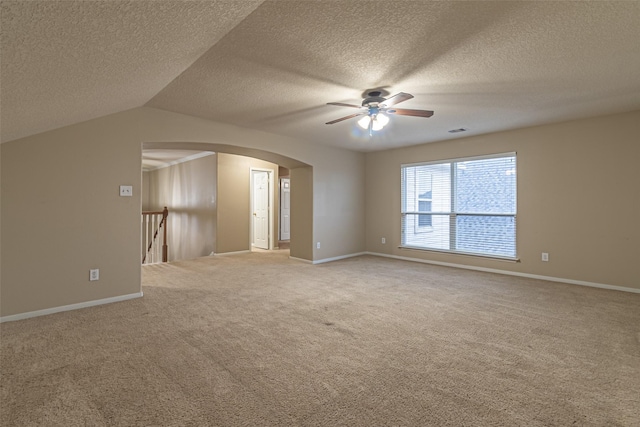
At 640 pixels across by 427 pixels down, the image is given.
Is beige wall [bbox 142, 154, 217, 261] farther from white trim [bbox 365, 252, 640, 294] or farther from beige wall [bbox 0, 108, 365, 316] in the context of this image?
white trim [bbox 365, 252, 640, 294]

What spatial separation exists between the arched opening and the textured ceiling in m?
2.13

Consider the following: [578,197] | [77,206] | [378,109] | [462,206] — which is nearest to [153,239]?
[77,206]

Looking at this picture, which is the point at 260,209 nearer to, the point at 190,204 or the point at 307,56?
the point at 190,204

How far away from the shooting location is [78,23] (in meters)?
1.35

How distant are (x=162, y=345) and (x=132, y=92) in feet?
7.77

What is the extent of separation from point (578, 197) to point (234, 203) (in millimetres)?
6537

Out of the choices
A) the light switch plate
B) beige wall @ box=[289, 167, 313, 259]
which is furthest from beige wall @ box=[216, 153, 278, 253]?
the light switch plate

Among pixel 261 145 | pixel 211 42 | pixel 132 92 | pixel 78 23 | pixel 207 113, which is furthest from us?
pixel 261 145

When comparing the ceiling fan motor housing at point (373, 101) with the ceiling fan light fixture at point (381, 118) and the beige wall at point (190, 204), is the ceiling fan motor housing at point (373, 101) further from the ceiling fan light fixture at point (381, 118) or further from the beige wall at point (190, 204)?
the beige wall at point (190, 204)

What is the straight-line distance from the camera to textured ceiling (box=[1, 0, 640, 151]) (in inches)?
61.8

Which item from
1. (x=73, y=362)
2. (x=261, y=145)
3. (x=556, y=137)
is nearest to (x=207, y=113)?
(x=261, y=145)

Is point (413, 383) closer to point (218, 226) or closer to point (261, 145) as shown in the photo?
point (261, 145)

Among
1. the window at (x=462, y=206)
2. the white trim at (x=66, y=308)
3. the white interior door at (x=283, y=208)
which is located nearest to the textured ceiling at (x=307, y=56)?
the window at (x=462, y=206)

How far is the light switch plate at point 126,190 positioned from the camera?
3.76 meters
